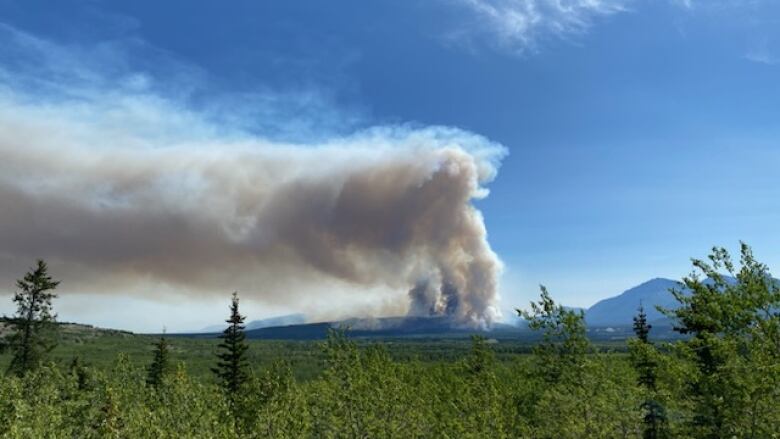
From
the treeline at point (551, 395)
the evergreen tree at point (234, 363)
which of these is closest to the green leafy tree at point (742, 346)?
the treeline at point (551, 395)

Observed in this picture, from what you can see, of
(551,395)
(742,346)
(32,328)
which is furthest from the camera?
(32,328)

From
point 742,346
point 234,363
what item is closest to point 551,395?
point 742,346

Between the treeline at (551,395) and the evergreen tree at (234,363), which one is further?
the evergreen tree at (234,363)

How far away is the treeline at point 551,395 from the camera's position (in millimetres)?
25938

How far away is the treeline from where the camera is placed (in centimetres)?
2594

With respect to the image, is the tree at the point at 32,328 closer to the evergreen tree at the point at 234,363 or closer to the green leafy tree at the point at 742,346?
the evergreen tree at the point at 234,363

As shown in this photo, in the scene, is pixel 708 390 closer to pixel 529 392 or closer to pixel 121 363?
pixel 529 392

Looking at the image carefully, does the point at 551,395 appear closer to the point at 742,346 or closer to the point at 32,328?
the point at 742,346

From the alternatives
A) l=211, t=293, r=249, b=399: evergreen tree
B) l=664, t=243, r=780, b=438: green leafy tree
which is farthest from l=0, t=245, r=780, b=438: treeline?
l=211, t=293, r=249, b=399: evergreen tree

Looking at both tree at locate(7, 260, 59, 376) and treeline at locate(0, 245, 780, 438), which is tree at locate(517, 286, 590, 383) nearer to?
treeline at locate(0, 245, 780, 438)

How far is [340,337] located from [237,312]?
33.0 metres

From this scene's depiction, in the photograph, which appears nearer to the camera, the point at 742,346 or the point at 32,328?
the point at 742,346

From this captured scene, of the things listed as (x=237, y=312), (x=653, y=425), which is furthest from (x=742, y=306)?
(x=237, y=312)

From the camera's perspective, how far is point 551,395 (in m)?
35.4
